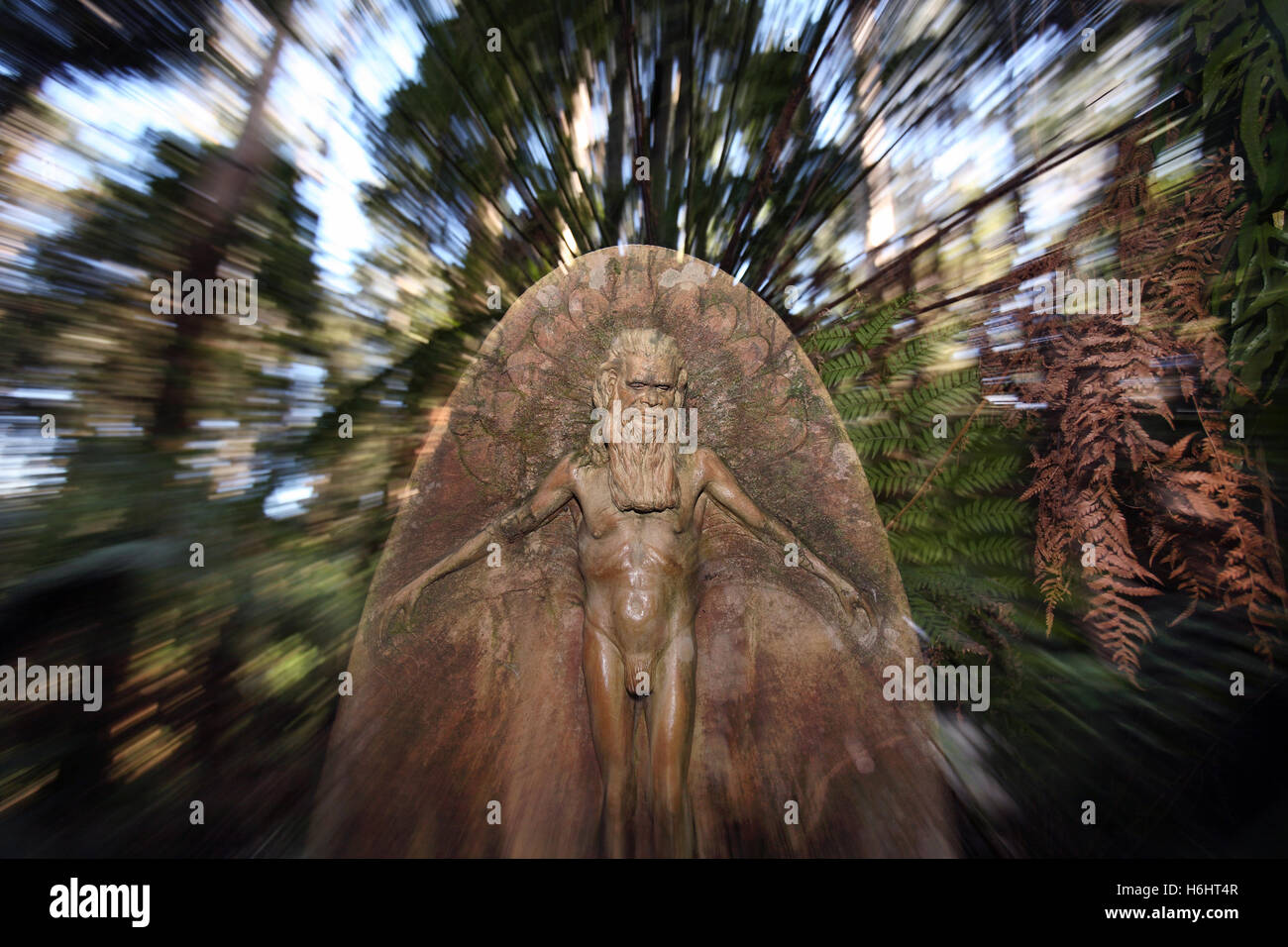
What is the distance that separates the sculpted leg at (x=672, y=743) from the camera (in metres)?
1.26

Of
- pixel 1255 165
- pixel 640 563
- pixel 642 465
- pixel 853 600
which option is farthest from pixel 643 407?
pixel 1255 165

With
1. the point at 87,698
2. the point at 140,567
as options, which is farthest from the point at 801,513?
the point at 87,698

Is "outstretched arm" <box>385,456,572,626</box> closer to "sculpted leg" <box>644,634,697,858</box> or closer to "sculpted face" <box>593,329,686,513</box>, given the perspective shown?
"sculpted face" <box>593,329,686,513</box>

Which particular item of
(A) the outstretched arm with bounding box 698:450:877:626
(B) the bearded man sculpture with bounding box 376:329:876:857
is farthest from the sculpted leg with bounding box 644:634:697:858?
(A) the outstretched arm with bounding box 698:450:877:626

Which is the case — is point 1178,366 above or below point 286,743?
above

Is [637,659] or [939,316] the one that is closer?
[637,659]

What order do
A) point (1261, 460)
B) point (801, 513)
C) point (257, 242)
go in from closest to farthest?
point (1261, 460)
point (801, 513)
point (257, 242)

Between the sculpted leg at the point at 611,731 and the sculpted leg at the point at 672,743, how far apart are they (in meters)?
0.05

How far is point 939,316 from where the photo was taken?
163 cm

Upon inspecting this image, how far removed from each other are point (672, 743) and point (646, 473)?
576mm

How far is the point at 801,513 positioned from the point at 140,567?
1.54m

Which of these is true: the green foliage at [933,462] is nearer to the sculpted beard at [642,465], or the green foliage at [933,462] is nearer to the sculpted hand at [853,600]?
the sculpted hand at [853,600]

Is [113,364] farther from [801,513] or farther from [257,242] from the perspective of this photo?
[801,513]

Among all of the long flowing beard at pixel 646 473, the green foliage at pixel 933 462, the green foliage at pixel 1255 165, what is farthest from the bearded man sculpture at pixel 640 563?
the green foliage at pixel 1255 165
